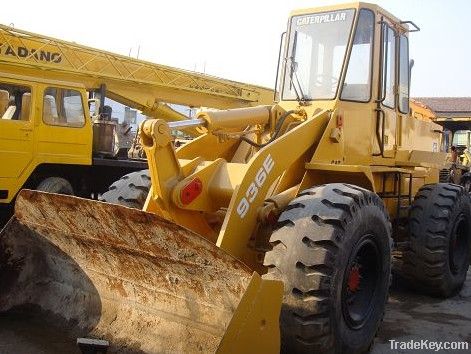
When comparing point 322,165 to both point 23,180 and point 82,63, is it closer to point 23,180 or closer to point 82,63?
point 23,180

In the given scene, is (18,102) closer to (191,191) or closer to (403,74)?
(191,191)

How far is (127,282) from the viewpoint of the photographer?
3969 millimetres

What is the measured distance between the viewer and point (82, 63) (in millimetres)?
10117

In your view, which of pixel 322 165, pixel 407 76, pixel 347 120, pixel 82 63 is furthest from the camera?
pixel 82 63

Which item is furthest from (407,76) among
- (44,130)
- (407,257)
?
(44,130)

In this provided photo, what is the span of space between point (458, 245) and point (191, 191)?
12.8 feet

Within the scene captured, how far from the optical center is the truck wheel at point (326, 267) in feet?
11.5

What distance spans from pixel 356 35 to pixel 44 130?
5176 millimetres

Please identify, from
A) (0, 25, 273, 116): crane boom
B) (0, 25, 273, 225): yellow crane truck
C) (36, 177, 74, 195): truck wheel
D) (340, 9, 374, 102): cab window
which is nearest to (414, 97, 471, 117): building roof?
(0, 25, 273, 116): crane boom

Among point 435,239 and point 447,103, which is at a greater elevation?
point 447,103

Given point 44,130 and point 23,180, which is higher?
point 44,130

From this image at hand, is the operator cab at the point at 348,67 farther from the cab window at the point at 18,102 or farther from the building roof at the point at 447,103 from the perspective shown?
the building roof at the point at 447,103
